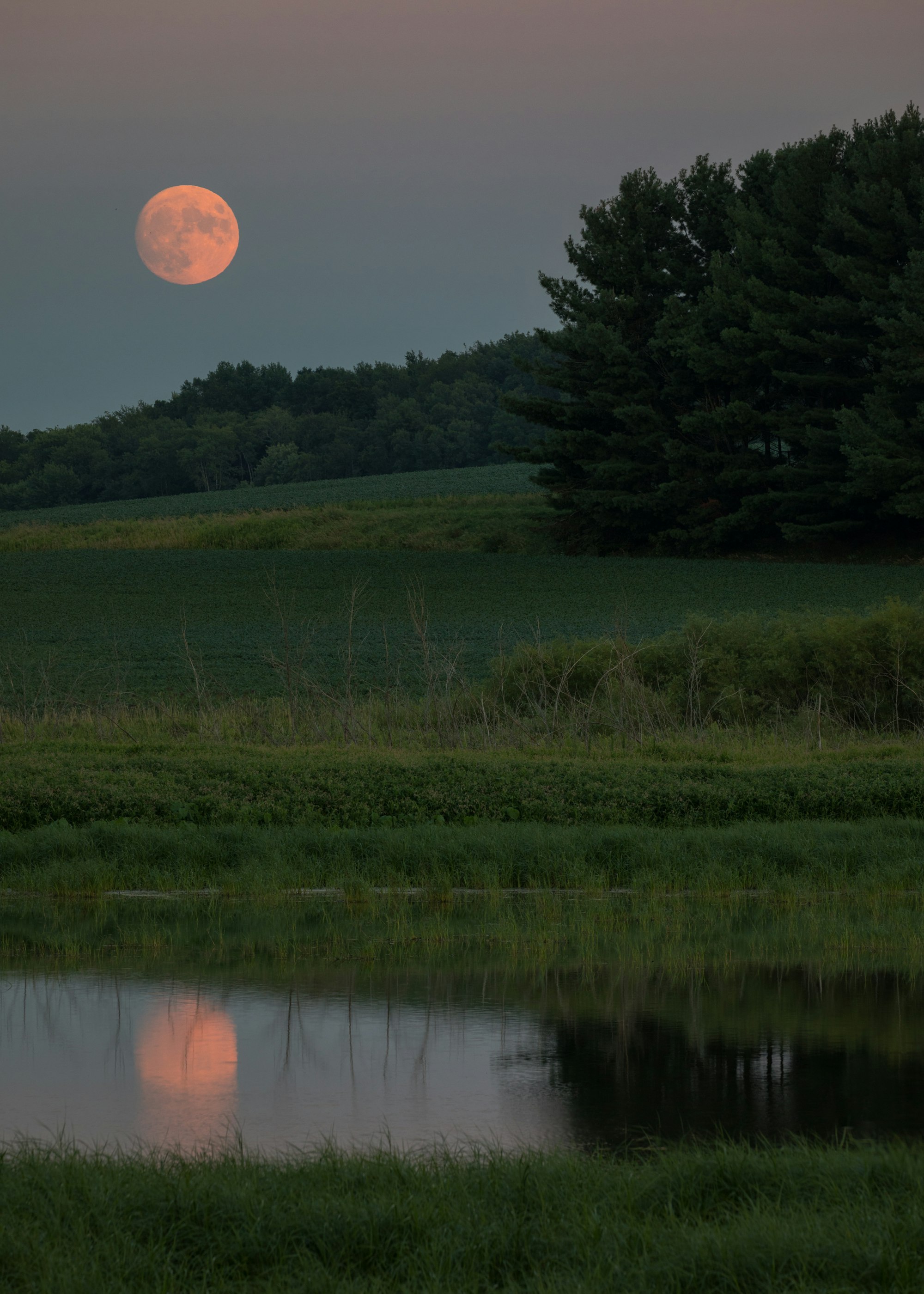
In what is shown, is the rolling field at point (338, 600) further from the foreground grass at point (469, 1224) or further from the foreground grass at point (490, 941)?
the foreground grass at point (469, 1224)

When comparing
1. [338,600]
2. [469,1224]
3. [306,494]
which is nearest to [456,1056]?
[469,1224]

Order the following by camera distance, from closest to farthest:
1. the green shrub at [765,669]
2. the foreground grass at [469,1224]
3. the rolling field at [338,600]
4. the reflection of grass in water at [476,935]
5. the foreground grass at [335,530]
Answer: the foreground grass at [469,1224] → the reflection of grass in water at [476,935] → the green shrub at [765,669] → the rolling field at [338,600] → the foreground grass at [335,530]

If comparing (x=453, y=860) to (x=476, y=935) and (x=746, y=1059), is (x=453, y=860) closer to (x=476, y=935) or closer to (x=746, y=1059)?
(x=476, y=935)

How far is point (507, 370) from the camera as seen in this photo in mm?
139375

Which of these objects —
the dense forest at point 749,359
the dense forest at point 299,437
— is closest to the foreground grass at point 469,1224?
the dense forest at point 749,359

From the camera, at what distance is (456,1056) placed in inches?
305

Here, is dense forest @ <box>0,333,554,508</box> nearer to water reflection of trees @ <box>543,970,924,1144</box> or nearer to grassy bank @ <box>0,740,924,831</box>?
grassy bank @ <box>0,740,924,831</box>

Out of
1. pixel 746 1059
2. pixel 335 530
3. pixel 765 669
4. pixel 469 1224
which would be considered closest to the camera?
pixel 469 1224

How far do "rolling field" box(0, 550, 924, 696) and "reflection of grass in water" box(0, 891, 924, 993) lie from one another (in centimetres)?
1285

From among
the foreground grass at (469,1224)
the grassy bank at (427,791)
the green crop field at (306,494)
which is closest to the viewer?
the foreground grass at (469,1224)

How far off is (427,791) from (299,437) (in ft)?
399

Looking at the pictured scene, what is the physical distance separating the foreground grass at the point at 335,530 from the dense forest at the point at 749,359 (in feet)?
13.9

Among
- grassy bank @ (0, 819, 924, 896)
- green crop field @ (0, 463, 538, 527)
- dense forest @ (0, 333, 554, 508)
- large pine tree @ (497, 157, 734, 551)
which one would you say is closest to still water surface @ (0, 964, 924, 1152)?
grassy bank @ (0, 819, 924, 896)

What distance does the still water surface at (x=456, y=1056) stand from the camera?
6.61m
